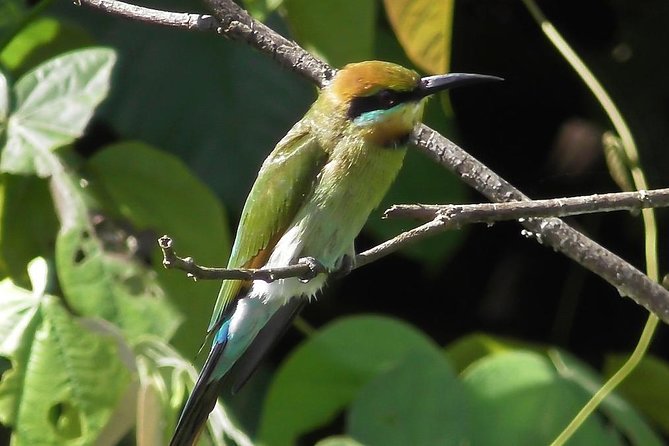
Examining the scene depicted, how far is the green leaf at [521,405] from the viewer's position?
1.70 meters

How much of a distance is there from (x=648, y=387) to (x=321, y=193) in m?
0.77

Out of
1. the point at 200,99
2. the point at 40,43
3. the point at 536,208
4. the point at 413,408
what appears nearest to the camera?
the point at 536,208

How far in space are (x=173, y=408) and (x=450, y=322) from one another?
1126 millimetres

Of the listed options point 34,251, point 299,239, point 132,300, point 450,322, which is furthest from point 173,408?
point 450,322

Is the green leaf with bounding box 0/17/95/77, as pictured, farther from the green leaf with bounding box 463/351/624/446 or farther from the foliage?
the green leaf with bounding box 463/351/624/446

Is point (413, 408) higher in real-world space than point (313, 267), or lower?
lower

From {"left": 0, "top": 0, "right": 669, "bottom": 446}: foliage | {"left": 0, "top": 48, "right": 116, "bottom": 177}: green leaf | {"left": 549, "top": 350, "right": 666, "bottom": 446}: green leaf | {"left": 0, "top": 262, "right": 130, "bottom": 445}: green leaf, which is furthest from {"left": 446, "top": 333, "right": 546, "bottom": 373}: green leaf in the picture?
{"left": 0, "top": 48, "right": 116, "bottom": 177}: green leaf

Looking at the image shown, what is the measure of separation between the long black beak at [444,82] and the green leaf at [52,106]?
1.67ft

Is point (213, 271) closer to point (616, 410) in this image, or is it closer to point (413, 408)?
point (413, 408)

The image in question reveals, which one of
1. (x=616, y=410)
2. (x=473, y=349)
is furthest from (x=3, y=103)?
(x=616, y=410)

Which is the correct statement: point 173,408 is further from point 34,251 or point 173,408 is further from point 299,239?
point 34,251

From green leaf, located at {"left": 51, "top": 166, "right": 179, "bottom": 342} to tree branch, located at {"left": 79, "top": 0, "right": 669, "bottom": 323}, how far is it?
43cm

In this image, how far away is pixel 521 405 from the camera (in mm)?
1721

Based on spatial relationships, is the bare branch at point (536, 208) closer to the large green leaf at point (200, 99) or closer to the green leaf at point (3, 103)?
the green leaf at point (3, 103)
